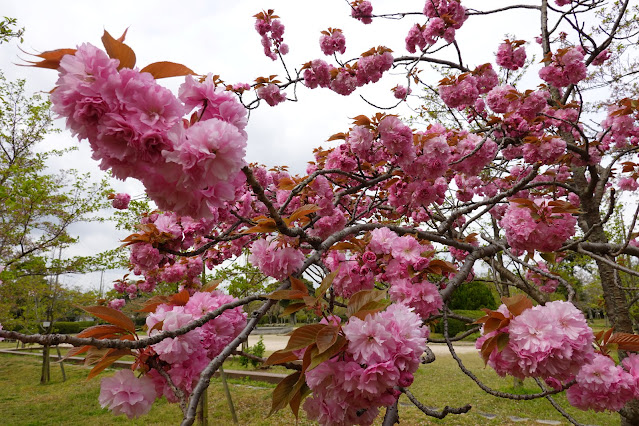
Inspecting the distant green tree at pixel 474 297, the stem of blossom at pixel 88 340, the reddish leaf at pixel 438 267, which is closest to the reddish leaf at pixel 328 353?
the stem of blossom at pixel 88 340

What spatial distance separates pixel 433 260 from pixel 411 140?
2.84 ft

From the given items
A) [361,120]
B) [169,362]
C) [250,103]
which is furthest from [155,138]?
[250,103]

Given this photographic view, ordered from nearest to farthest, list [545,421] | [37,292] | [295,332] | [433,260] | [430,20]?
[295,332] → [433,260] → [430,20] → [545,421] → [37,292]

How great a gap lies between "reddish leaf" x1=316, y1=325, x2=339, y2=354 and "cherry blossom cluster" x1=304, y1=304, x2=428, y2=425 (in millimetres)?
32

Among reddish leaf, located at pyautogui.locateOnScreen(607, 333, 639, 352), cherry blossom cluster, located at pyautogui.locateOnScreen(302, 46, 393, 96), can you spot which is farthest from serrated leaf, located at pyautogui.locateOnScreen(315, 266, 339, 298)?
cherry blossom cluster, located at pyautogui.locateOnScreen(302, 46, 393, 96)

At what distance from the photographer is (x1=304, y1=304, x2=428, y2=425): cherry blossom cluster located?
0.87 m

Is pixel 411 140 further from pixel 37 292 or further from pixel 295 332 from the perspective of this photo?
pixel 37 292

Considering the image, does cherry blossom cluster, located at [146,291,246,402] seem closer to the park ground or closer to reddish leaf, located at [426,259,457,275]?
reddish leaf, located at [426,259,457,275]

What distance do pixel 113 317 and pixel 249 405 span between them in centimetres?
585

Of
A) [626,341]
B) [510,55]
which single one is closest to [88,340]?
[626,341]

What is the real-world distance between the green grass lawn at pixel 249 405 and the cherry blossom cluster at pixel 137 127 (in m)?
5.19

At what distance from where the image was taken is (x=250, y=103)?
3.26 meters

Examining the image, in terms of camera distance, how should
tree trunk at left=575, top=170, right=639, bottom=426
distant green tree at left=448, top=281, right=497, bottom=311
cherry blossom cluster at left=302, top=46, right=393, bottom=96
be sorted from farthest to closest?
1. distant green tree at left=448, top=281, right=497, bottom=311
2. cherry blossom cluster at left=302, top=46, right=393, bottom=96
3. tree trunk at left=575, top=170, right=639, bottom=426

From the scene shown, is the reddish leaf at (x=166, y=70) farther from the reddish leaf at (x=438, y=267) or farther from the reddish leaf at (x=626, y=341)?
the reddish leaf at (x=626, y=341)
